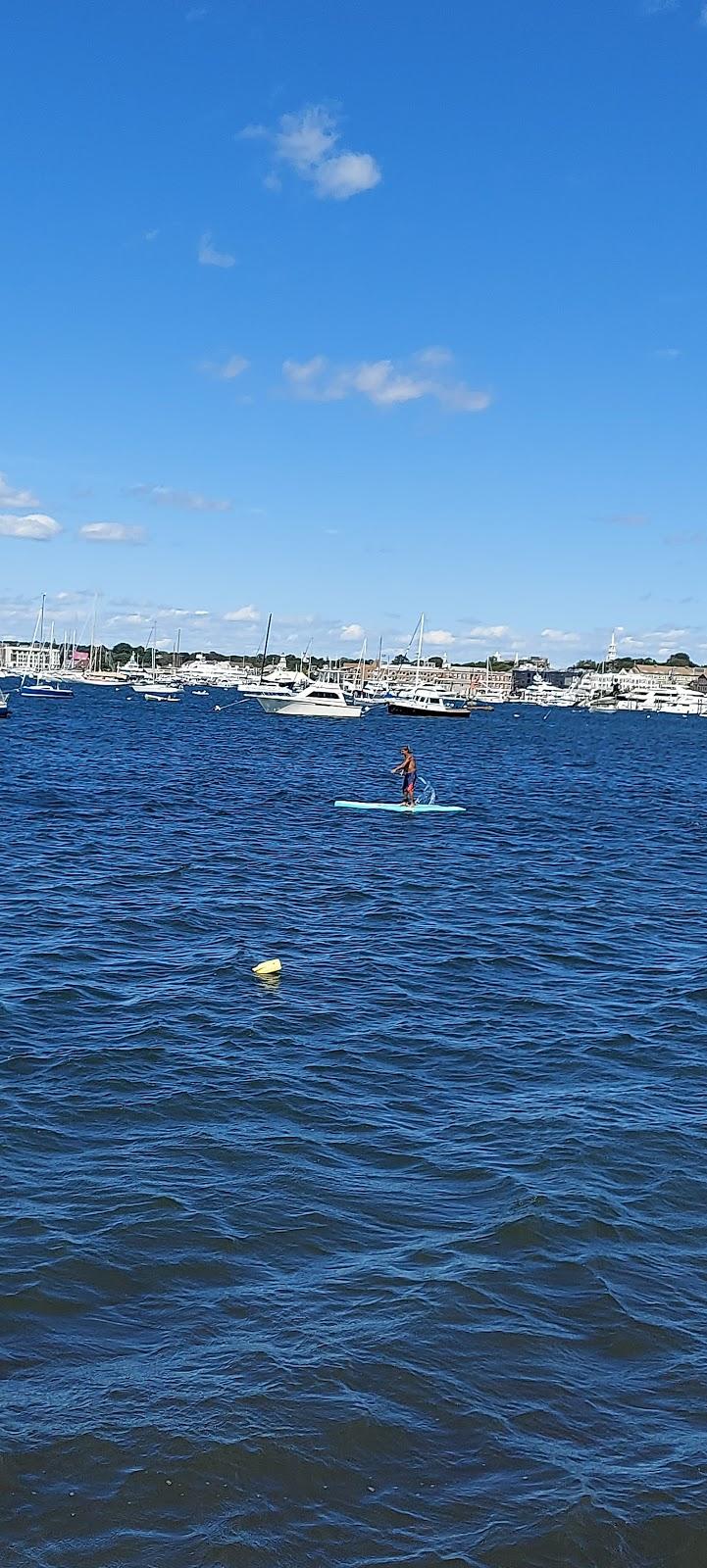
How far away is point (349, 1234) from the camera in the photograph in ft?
35.4

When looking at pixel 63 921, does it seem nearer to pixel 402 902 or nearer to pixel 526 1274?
pixel 402 902

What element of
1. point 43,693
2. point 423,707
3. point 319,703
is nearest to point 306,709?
point 319,703

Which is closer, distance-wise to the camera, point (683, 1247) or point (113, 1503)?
point (113, 1503)

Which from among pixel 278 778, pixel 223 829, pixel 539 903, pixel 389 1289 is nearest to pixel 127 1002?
pixel 389 1289

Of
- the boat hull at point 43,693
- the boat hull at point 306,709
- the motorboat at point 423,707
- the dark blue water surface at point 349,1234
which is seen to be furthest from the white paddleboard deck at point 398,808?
the boat hull at point 43,693

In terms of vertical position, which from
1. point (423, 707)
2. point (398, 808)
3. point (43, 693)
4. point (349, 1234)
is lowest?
point (349, 1234)

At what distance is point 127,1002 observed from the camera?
1750 cm

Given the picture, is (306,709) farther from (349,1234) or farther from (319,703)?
(349,1234)

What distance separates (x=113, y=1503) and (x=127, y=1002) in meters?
10.4

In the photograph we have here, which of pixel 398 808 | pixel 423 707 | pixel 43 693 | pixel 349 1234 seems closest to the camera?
pixel 349 1234

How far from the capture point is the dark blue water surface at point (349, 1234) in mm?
7461

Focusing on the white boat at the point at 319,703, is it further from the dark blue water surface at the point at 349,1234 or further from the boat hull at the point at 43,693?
the dark blue water surface at the point at 349,1234

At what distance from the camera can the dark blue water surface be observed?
7461mm

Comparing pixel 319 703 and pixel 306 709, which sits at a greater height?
pixel 319 703
